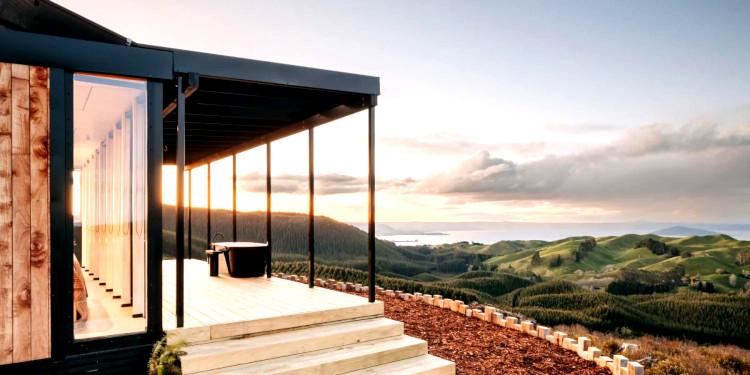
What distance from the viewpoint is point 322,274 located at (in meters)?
12.7

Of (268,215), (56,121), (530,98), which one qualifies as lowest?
(268,215)

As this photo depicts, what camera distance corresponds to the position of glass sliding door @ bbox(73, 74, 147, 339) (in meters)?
4.37

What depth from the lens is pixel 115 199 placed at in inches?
213

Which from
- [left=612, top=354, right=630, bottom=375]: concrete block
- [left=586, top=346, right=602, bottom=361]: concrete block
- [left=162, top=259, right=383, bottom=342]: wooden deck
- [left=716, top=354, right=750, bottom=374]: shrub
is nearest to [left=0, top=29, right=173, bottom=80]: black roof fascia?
[left=162, top=259, right=383, bottom=342]: wooden deck

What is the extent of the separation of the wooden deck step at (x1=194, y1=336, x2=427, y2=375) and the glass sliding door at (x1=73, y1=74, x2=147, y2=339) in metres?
1.13

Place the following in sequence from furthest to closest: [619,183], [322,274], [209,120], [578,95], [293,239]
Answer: [293,239] → [619,183] → [578,95] → [322,274] → [209,120]

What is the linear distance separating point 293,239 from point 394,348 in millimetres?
20355

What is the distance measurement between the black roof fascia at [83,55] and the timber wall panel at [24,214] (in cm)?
11

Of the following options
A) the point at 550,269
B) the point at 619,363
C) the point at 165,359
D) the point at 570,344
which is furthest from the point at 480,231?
the point at 165,359

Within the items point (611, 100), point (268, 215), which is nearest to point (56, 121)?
point (268, 215)

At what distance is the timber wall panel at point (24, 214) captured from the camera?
12.2 ft

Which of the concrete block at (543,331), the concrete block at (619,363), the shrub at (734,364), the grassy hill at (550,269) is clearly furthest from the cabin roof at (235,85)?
the shrub at (734,364)

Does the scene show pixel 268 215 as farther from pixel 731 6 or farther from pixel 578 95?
pixel 731 6

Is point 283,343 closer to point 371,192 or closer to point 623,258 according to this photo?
point 371,192
